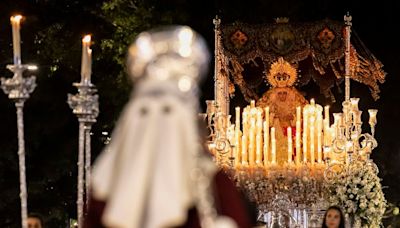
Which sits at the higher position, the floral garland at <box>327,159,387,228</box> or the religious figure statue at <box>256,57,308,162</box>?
the religious figure statue at <box>256,57,308,162</box>

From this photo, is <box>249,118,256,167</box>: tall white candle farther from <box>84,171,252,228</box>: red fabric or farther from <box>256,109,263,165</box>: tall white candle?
<box>84,171,252,228</box>: red fabric

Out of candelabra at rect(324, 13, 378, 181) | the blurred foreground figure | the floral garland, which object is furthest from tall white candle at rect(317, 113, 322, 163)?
the blurred foreground figure

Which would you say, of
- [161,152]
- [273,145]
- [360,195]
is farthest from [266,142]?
[161,152]

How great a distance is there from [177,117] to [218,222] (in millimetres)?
474

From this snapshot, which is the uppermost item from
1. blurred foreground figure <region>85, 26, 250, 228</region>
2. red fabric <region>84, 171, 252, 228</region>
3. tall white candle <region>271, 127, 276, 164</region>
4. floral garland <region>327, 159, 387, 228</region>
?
blurred foreground figure <region>85, 26, 250, 228</region>

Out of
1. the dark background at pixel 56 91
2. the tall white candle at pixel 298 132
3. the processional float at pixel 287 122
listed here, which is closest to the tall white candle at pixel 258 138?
the processional float at pixel 287 122

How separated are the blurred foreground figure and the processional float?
12346 mm

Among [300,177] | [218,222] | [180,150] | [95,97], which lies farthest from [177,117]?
[300,177]

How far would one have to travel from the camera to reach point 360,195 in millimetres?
17141

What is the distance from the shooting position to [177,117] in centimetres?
501

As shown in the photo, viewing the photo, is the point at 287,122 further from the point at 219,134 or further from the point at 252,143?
the point at 219,134

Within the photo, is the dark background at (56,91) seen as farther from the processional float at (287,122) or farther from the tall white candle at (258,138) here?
the tall white candle at (258,138)

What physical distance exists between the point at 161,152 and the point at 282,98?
13907 mm

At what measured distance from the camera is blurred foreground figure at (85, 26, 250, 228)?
491cm
